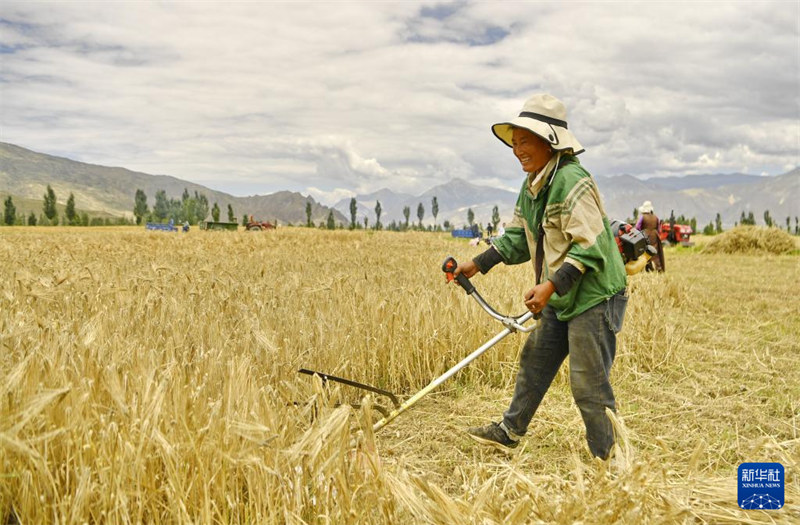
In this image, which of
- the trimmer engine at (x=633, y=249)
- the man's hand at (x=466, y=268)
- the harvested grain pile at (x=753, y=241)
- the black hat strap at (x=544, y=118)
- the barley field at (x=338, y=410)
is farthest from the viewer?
the harvested grain pile at (x=753, y=241)

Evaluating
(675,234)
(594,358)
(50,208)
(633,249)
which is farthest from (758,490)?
(50,208)

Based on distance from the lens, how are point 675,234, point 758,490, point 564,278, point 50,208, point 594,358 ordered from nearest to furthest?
point 758,490 → point 564,278 → point 594,358 → point 675,234 → point 50,208

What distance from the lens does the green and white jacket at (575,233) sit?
334 cm

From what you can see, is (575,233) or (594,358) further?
(594,358)

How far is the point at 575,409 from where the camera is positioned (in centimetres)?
484

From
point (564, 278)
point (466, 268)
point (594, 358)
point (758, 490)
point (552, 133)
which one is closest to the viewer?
point (758, 490)

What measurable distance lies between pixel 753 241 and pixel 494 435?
851 inches

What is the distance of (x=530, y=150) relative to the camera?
3598 mm

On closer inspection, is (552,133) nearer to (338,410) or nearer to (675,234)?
(338,410)

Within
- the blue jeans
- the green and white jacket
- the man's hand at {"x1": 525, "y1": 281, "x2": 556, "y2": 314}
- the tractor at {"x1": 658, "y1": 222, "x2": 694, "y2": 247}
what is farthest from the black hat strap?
the tractor at {"x1": 658, "y1": 222, "x2": 694, "y2": 247}

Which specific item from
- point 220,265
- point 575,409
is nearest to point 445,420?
point 575,409

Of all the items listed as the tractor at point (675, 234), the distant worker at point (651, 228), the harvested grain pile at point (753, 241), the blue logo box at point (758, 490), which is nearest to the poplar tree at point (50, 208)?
the tractor at point (675, 234)

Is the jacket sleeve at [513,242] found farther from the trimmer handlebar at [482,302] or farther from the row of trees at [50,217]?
the row of trees at [50,217]

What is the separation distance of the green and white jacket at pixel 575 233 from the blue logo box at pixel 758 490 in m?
1.28
